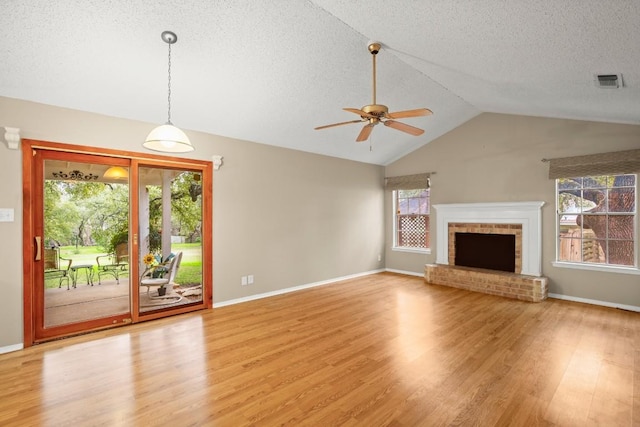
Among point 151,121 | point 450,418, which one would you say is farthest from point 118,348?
point 450,418

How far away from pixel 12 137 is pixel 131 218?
4.41 ft

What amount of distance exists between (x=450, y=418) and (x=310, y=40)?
11.2 feet

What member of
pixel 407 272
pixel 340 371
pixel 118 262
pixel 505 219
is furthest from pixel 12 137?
pixel 505 219

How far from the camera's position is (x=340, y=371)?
2639 millimetres

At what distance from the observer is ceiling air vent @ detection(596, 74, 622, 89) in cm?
283

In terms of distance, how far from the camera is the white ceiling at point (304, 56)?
92.4 inches

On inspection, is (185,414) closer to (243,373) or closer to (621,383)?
(243,373)

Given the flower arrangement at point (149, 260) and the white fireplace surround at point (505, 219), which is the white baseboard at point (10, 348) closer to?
the flower arrangement at point (149, 260)

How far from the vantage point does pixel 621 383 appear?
241 cm

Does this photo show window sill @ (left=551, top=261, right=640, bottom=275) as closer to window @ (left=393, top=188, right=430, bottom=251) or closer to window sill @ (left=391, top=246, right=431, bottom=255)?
window sill @ (left=391, top=246, right=431, bottom=255)

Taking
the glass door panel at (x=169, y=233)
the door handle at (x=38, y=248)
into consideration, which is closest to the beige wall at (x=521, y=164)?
the glass door panel at (x=169, y=233)

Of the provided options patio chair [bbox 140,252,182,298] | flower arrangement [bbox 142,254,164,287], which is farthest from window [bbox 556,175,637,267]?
flower arrangement [bbox 142,254,164,287]

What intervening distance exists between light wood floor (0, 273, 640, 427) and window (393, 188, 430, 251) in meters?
2.58

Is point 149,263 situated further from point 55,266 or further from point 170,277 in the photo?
point 55,266
